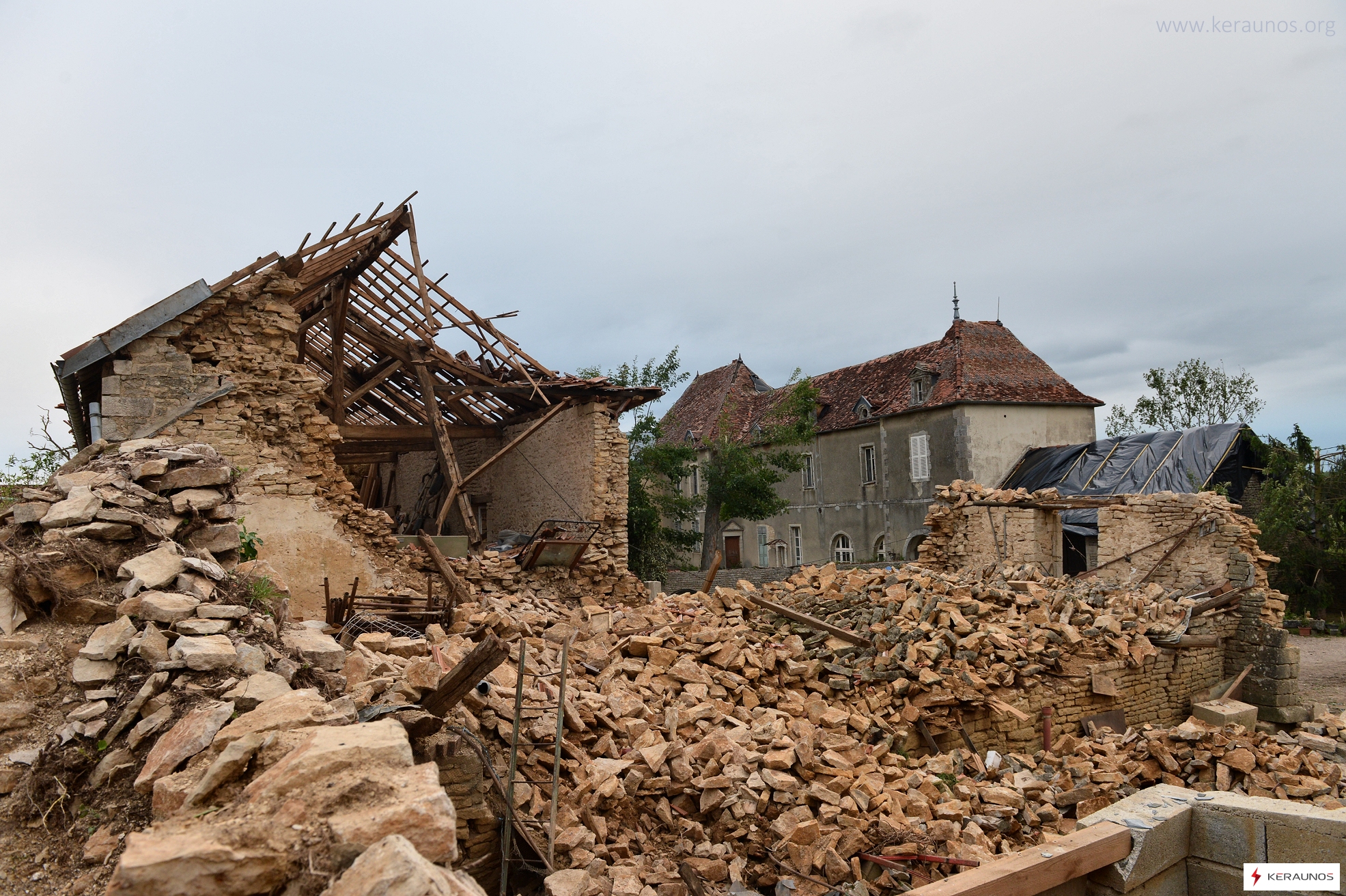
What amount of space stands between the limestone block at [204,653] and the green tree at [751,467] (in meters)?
18.5

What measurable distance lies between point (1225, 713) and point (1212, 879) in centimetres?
726

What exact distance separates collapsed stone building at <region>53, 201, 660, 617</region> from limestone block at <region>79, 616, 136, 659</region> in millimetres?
4873

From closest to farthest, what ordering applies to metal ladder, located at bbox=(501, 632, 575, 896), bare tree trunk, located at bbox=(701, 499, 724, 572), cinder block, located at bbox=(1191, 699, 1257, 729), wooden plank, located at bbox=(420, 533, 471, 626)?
metal ladder, located at bbox=(501, 632, 575, 896)
cinder block, located at bbox=(1191, 699, 1257, 729)
wooden plank, located at bbox=(420, 533, 471, 626)
bare tree trunk, located at bbox=(701, 499, 724, 572)

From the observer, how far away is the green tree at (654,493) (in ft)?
62.1

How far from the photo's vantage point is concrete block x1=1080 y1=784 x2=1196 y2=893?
4852 mm

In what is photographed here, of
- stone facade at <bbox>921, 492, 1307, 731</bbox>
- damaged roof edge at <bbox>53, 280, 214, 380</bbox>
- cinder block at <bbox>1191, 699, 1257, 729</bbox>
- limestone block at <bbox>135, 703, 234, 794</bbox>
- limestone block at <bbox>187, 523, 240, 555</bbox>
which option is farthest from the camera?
cinder block at <bbox>1191, 699, 1257, 729</bbox>

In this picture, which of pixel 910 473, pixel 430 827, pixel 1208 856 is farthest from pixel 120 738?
pixel 910 473

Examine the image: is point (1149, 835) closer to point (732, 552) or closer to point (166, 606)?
point (166, 606)

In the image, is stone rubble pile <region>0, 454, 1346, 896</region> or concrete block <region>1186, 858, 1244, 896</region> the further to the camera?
concrete block <region>1186, 858, 1244, 896</region>

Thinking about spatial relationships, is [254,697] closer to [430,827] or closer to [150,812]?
[150,812]

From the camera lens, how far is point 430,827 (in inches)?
92.7

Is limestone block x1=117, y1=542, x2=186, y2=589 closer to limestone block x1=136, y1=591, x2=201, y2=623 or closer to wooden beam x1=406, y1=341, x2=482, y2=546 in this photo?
limestone block x1=136, y1=591, x2=201, y2=623

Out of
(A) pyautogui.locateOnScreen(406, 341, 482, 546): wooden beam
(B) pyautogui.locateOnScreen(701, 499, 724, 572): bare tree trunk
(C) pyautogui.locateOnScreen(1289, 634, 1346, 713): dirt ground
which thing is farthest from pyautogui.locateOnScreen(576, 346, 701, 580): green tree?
(C) pyautogui.locateOnScreen(1289, 634, 1346, 713): dirt ground

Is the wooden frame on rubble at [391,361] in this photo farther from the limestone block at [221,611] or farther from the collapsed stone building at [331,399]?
the limestone block at [221,611]
